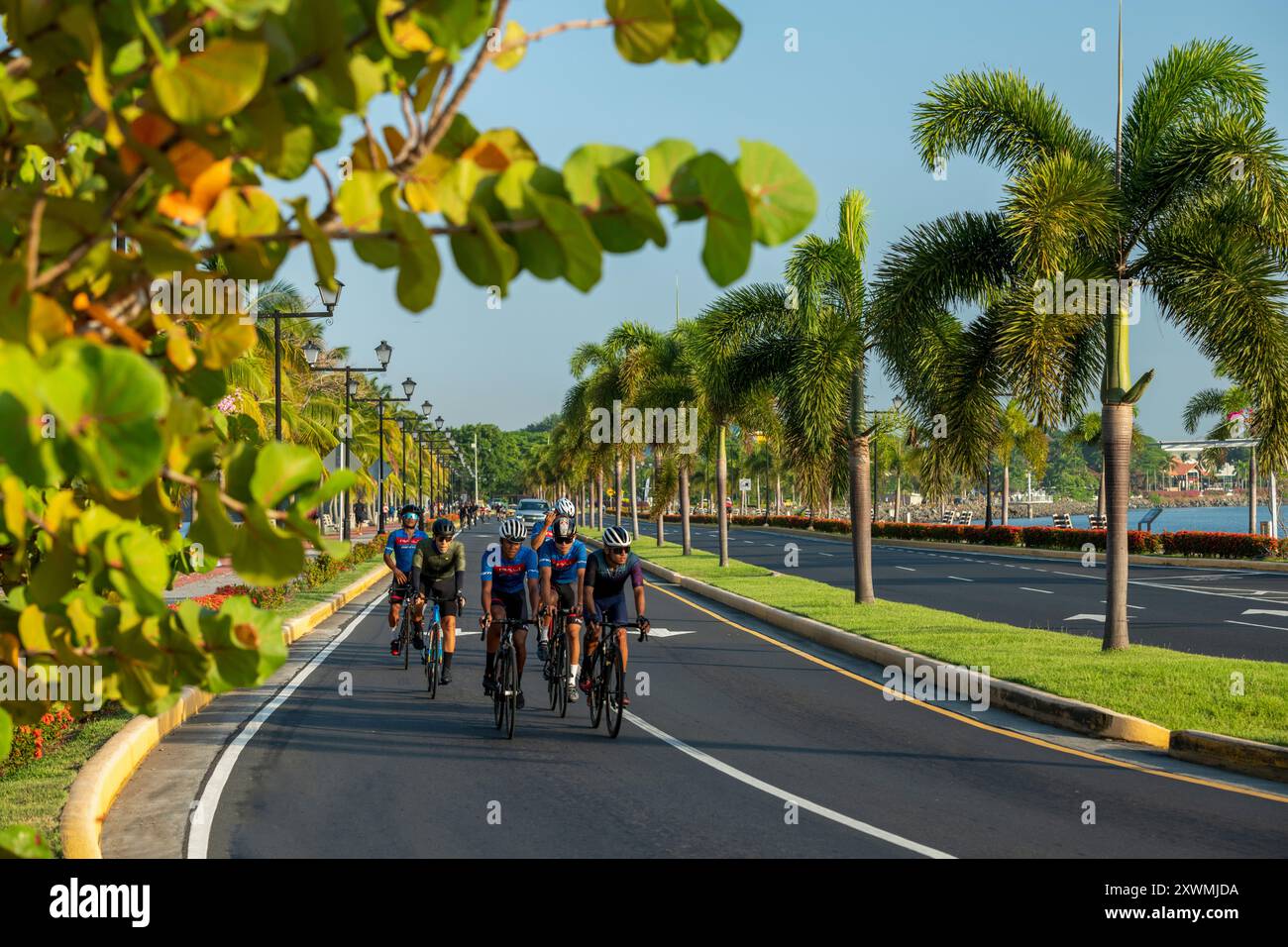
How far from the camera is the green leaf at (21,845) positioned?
2.26m

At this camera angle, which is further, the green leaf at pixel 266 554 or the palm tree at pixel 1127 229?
the palm tree at pixel 1127 229

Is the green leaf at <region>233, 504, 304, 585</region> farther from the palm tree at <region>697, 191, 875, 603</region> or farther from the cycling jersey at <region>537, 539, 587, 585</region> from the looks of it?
the palm tree at <region>697, 191, 875, 603</region>

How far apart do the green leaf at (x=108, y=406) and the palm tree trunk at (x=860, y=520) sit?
21308 millimetres

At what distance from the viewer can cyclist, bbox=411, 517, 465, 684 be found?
14.2m

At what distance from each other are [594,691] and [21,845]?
968 centimetres

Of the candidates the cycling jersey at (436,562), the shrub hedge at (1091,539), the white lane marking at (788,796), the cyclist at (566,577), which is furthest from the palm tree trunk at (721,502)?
the white lane marking at (788,796)

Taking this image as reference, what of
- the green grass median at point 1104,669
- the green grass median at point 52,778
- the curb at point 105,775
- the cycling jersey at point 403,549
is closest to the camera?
the curb at point 105,775

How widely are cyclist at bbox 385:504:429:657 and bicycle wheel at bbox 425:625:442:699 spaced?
1.43 meters

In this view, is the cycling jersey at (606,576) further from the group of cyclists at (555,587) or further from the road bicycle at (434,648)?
the road bicycle at (434,648)

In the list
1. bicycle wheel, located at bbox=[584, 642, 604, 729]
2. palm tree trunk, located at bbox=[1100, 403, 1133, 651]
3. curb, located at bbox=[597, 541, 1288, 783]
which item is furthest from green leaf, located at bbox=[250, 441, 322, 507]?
palm tree trunk, located at bbox=[1100, 403, 1133, 651]

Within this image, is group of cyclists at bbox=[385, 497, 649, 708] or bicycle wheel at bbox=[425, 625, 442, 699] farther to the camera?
bicycle wheel at bbox=[425, 625, 442, 699]

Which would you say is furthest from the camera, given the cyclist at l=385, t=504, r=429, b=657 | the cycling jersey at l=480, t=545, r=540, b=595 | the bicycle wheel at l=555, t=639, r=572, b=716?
the cyclist at l=385, t=504, r=429, b=657

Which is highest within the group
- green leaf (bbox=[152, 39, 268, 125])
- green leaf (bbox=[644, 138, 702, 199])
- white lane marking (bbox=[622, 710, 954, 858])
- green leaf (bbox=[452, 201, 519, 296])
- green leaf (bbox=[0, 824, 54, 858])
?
green leaf (bbox=[152, 39, 268, 125])

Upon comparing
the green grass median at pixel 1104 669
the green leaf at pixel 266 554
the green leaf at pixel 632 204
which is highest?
the green leaf at pixel 632 204
